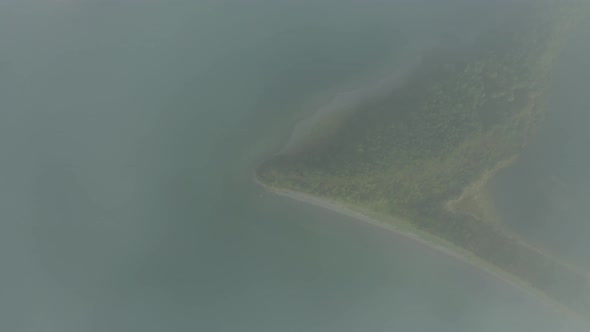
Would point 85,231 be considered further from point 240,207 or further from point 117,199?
point 240,207

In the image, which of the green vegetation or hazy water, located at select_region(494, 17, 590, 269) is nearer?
the green vegetation

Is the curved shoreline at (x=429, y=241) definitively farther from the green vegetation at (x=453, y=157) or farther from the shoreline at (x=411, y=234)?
the green vegetation at (x=453, y=157)

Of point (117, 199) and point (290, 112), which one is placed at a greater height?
point (290, 112)

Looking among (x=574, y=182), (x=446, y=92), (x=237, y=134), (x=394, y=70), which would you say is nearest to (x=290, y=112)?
(x=237, y=134)

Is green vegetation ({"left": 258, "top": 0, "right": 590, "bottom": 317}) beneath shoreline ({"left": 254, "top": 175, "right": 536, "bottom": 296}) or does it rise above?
above

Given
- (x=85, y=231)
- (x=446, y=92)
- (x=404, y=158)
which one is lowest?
(x=85, y=231)

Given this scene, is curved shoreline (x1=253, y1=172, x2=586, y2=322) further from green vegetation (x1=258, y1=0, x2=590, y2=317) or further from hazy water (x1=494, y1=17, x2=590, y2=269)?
hazy water (x1=494, y1=17, x2=590, y2=269)

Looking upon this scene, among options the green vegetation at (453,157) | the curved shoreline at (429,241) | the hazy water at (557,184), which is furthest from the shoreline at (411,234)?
the hazy water at (557,184)

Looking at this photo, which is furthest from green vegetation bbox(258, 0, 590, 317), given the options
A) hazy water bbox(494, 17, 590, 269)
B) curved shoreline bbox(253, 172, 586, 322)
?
hazy water bbox(494, 17, 590, 269)
